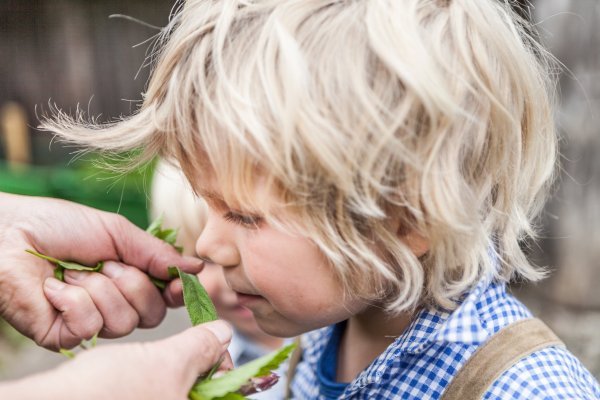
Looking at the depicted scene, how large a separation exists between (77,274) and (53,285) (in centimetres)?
7

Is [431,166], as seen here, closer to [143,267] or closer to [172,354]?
[172,354]

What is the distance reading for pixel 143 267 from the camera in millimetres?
1736

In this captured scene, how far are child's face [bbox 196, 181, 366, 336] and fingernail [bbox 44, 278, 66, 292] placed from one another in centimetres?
40

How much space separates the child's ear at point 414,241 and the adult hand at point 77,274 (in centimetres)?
56

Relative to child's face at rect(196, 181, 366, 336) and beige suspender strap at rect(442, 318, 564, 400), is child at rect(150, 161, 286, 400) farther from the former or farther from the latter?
beige suspender strap at rect(442, 318, 564, 400)

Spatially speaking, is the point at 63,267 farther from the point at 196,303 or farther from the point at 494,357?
the point at 494,357

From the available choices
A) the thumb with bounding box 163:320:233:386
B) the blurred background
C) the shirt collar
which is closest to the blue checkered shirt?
the shirt collar

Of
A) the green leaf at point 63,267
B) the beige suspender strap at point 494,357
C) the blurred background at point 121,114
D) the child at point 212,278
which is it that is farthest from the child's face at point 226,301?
the beige suspender strap at point 494,357

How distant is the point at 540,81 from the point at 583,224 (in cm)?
152

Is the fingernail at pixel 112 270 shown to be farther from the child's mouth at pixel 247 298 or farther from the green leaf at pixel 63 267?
the child's mouth at pixel 247 298

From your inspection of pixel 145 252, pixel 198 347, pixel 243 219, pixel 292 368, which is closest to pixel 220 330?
pixel 198 347

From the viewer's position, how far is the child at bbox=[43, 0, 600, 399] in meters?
1.25

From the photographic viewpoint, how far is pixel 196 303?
144 centimetres

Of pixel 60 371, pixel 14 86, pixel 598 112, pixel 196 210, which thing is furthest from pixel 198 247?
pixel 14 86
